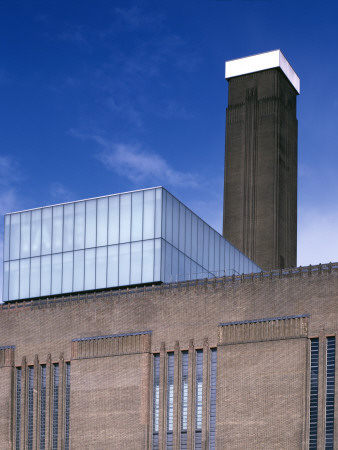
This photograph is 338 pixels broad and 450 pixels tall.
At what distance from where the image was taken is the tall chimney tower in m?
87.8

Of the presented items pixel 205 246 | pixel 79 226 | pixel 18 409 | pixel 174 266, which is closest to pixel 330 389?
pixel 174 266

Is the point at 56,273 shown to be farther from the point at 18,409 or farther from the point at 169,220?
the point at 18,409

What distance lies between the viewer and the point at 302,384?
48.8 m

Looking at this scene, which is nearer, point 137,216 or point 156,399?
point 156,399

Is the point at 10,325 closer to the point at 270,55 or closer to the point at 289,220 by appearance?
the point at 289,220

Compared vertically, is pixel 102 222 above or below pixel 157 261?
above

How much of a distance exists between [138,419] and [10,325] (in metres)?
12.0

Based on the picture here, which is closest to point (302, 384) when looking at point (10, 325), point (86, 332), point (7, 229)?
point (86, 332)

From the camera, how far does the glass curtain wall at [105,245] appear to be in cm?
5966

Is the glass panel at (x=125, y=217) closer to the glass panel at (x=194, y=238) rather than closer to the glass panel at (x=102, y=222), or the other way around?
the glass panel at (x=102, y=222)

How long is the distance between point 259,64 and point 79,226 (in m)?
36.9

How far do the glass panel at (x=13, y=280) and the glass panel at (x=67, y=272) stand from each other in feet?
12.9

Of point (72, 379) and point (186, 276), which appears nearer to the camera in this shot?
point (72, 379)

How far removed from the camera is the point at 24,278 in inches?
2510
